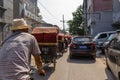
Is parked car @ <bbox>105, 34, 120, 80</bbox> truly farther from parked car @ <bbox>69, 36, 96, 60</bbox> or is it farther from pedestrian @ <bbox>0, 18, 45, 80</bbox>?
parked car @ <bbox>69, 36, 96, 60</bbox>

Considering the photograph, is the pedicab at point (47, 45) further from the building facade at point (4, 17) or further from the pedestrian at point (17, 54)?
the building facade at point (4, 17)

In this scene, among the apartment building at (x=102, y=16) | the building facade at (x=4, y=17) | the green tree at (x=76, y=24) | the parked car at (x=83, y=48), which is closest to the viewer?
the parked car at (x=83, y=48)

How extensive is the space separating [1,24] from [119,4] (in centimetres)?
2060

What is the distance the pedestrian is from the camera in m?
3.96

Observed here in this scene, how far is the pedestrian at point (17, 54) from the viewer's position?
3.96 metres

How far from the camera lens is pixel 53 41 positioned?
1246cm

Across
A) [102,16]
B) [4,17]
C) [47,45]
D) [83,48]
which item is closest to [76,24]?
[102,16]

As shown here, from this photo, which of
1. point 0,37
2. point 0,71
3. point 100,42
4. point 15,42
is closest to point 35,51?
point 15,42

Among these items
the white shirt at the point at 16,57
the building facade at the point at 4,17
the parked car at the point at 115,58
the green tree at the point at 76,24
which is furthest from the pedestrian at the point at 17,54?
the green tree at the point at 76,24

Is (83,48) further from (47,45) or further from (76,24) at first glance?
(76,24)

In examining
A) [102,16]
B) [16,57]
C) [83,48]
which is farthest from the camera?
[102,16]

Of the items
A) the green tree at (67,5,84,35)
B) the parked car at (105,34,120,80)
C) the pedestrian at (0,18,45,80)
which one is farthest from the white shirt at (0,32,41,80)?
the green tree at (67,5,84,35)

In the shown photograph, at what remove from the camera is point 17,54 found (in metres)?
4.03

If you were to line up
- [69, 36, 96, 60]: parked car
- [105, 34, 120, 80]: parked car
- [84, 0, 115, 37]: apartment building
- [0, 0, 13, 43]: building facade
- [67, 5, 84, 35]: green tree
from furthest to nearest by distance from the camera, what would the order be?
[67, 5, 84, 35]: green tree
[84, 0, 115, 37]: apartment building
[0, 0, 13, 43]: building facade
[69, 36, 96, 60]: parked car
[105, 34, 120, 80]: parked car
